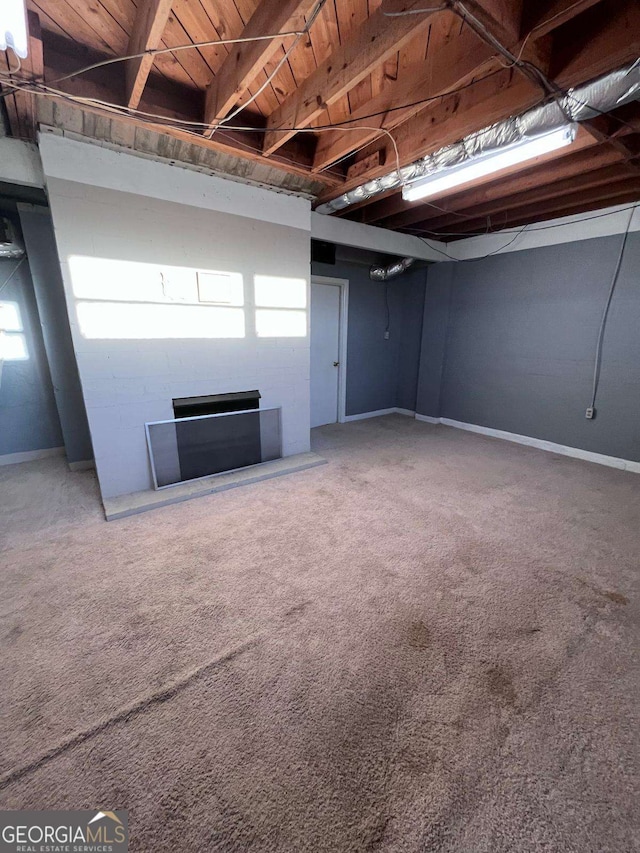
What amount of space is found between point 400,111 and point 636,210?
2.96 metres

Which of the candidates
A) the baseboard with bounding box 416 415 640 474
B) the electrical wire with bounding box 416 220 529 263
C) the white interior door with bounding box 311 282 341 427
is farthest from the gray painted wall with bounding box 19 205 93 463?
the baseboard with bounding box 416 415 640 474

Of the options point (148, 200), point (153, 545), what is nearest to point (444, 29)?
point (148, 200)

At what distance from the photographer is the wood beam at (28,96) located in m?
1.61

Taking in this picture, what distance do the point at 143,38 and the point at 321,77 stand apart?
93 centimetres

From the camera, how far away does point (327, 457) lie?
3.92 m

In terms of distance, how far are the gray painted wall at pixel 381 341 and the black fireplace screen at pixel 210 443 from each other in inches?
87.0

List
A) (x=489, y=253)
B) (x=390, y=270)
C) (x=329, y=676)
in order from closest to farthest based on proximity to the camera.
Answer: (x=329, y=676), (x=489, y=253), (x=390, y=270)

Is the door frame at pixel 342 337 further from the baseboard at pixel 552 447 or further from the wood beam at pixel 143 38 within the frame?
the wood beam at pixel 143 38

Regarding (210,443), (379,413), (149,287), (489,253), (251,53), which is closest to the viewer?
(251,53)

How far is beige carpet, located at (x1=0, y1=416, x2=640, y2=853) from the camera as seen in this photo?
1021mm

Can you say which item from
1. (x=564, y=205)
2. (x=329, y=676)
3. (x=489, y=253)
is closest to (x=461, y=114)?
(x=564, y=205)

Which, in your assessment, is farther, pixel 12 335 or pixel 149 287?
pixel 12 335

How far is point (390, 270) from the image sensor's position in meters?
4.90

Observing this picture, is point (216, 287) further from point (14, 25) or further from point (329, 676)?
point (329, 676)
